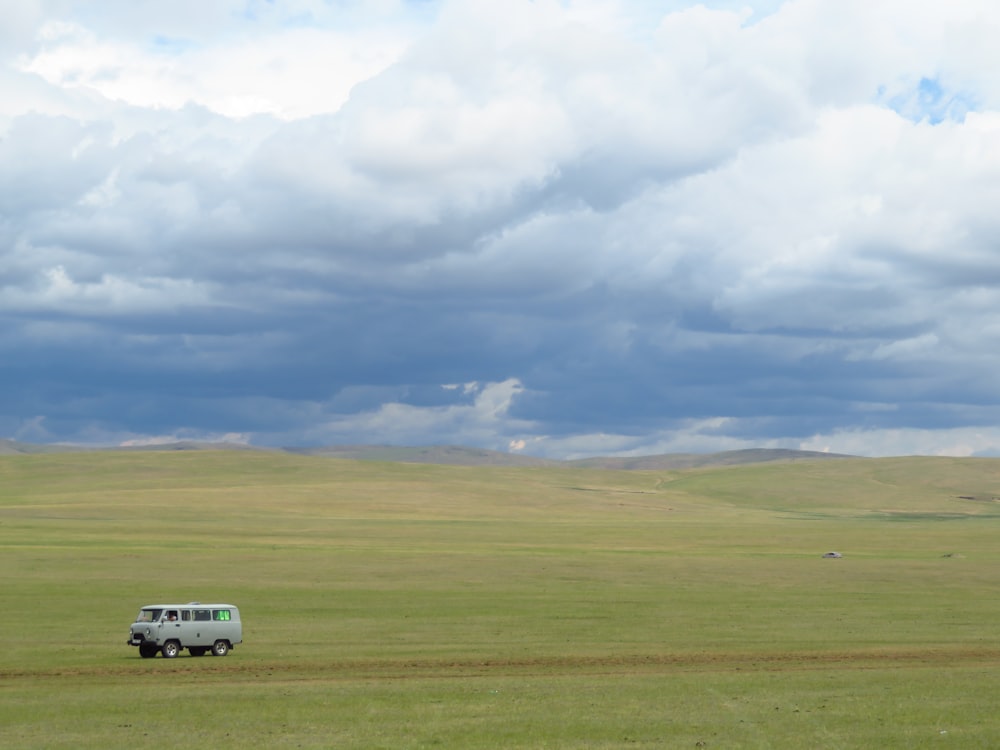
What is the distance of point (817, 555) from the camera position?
114688 millimetres

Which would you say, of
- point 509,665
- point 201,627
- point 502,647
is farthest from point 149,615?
point 509,665

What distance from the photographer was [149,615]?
46.9m

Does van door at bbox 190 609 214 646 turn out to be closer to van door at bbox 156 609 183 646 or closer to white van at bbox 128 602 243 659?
white van at bbox 128 602 243 659

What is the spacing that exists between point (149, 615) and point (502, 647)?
14012mm

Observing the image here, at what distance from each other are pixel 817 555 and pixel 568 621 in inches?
2472

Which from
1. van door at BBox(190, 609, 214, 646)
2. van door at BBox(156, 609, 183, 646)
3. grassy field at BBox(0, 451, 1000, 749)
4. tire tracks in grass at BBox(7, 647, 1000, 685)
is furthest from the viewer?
van door at BBox(190, 609, 214, 646)

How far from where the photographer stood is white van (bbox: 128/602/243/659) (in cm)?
4644

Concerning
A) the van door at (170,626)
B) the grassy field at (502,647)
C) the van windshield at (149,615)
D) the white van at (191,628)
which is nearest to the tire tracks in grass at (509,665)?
the grassy field at (502,647)

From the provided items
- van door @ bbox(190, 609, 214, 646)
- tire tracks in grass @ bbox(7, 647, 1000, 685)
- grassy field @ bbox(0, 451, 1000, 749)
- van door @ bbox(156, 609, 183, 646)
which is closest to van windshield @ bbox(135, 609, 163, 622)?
van door @ bbox(156, 609, 183, 646)

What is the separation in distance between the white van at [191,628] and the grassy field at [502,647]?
1.10 metres

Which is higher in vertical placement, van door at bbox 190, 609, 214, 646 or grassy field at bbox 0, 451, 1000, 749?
van door at bbox 190, 609, 214, 646

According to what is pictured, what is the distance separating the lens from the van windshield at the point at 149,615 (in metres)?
46.6

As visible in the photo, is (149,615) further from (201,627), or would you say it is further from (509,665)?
(509,665)

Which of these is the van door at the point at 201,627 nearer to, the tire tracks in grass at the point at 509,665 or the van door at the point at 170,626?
the van door at the point at 170,626
